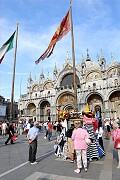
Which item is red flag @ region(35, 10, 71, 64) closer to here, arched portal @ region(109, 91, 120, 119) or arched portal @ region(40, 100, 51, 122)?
arched portal @ region(109, 91, 120, 119)

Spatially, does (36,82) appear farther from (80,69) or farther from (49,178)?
(49,178)

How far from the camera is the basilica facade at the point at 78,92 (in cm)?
3328

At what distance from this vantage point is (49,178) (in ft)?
15.6

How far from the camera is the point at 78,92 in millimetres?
36562

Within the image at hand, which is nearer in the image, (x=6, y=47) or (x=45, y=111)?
(x=6, y=47)

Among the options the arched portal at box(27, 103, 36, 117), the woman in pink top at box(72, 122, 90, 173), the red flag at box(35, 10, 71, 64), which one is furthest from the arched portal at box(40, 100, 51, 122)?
the woman in pink top at box(72, 122, 90, 173)

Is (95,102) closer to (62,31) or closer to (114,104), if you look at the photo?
(114,104)

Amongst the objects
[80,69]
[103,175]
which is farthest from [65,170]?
[80,69]

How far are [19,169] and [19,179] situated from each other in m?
1.03

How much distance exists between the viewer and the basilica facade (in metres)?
33.3

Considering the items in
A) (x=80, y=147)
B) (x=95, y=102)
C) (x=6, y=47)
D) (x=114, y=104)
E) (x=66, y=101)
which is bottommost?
(x=80, y=147)

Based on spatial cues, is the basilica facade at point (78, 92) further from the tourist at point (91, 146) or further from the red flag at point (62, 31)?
the tourist at point (91, 146)

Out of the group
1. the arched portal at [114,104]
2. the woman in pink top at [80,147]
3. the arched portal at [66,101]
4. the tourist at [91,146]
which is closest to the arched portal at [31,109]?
the arched portal at [66,101]

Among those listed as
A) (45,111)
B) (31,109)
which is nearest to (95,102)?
(45,111)
